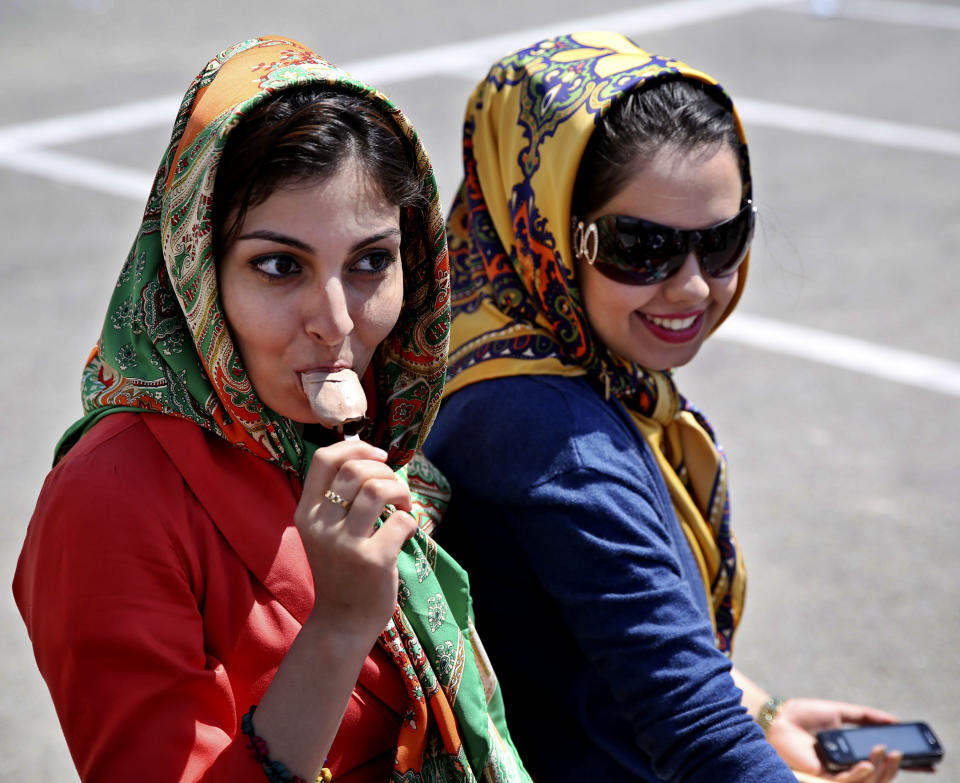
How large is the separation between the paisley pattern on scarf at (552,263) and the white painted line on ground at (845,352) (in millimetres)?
3394

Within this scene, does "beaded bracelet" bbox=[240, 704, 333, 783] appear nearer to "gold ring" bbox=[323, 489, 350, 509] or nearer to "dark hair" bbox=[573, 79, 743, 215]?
"gold ring" bbox=[323, 489, 350, 509]

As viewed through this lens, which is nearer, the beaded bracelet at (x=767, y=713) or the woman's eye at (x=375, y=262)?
the woman's eye at (x=375, y=262)

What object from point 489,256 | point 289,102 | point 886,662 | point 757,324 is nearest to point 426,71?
point 757,324

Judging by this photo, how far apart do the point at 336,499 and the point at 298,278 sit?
377 millimetres

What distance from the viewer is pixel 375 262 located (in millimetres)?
1811

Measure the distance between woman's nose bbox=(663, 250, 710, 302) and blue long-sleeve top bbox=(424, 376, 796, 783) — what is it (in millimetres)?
254

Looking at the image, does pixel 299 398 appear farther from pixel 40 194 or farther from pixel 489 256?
pixel 40 194

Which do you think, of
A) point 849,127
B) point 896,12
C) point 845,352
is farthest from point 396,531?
point 896,12

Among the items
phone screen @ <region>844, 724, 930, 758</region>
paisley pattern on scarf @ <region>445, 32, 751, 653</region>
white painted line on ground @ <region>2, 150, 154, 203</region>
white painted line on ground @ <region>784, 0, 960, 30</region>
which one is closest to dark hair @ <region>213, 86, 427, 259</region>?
paisley pattern on scarf @ <region>445, 32, 751, 653</region>

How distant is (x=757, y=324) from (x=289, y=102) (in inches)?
194

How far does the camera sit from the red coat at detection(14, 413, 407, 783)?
155 centimetres

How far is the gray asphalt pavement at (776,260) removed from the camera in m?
4.21

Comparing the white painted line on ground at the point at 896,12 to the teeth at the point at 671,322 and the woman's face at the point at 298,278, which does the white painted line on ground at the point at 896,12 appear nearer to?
the teeth at the point at 671,322

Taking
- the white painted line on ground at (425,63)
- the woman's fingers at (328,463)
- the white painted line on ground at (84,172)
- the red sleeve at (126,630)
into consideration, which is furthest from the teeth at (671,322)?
the white painted line on ground at (425,63)
